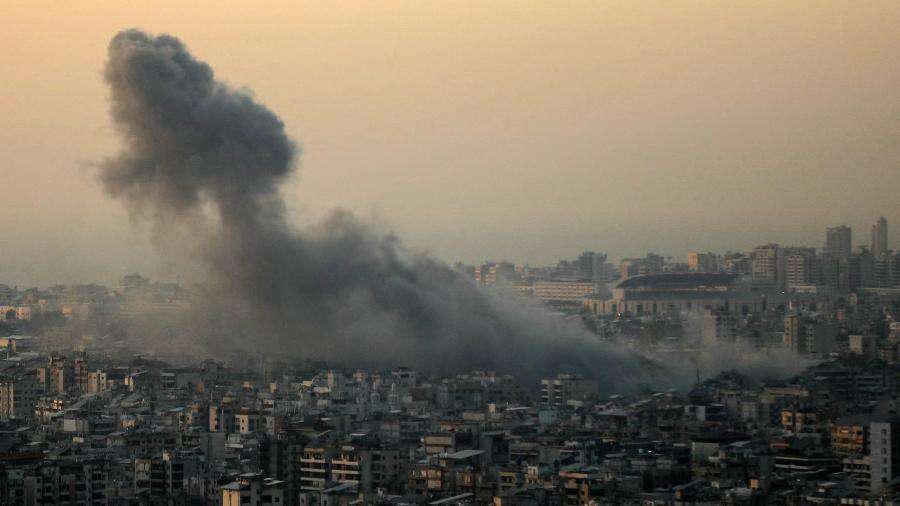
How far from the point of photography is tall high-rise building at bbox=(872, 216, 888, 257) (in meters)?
62.4

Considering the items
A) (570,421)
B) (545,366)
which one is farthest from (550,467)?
(545,366)

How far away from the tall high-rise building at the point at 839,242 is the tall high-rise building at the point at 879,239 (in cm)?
111

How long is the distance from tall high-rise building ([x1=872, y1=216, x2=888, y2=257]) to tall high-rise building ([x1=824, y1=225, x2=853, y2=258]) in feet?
3.63

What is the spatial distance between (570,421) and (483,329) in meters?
14.0

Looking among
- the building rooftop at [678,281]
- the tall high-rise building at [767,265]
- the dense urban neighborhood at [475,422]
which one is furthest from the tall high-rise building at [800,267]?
the dense urban neighborhood at [475,422]

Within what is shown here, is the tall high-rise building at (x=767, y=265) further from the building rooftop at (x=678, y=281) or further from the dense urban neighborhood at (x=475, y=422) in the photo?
the dense urban neighborhood at (x=475, y=422)

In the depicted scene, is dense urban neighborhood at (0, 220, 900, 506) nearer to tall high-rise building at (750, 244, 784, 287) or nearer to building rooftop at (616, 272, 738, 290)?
tall high-rise building at (750, 244, 784, 287)

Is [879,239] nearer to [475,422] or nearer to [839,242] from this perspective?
[839,242]

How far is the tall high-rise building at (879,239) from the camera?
62353 mm

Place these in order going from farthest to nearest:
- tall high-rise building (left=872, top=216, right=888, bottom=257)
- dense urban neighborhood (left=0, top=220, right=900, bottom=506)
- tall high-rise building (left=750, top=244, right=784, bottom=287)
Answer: tall high-rise building (left=750, top=244, right=784, bottom=287)
tall high-rise building (left=872, top=216, right=888, bottom=257)
dense urban neighborhood (left=0, top=220, right=900, bottom=506)

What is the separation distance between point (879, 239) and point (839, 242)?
33.3ft

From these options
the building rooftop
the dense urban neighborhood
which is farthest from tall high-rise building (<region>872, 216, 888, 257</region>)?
the building rooftop

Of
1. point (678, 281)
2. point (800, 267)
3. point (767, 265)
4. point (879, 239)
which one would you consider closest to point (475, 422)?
point (879, 239)

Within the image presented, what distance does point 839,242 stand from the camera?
3086 inches
